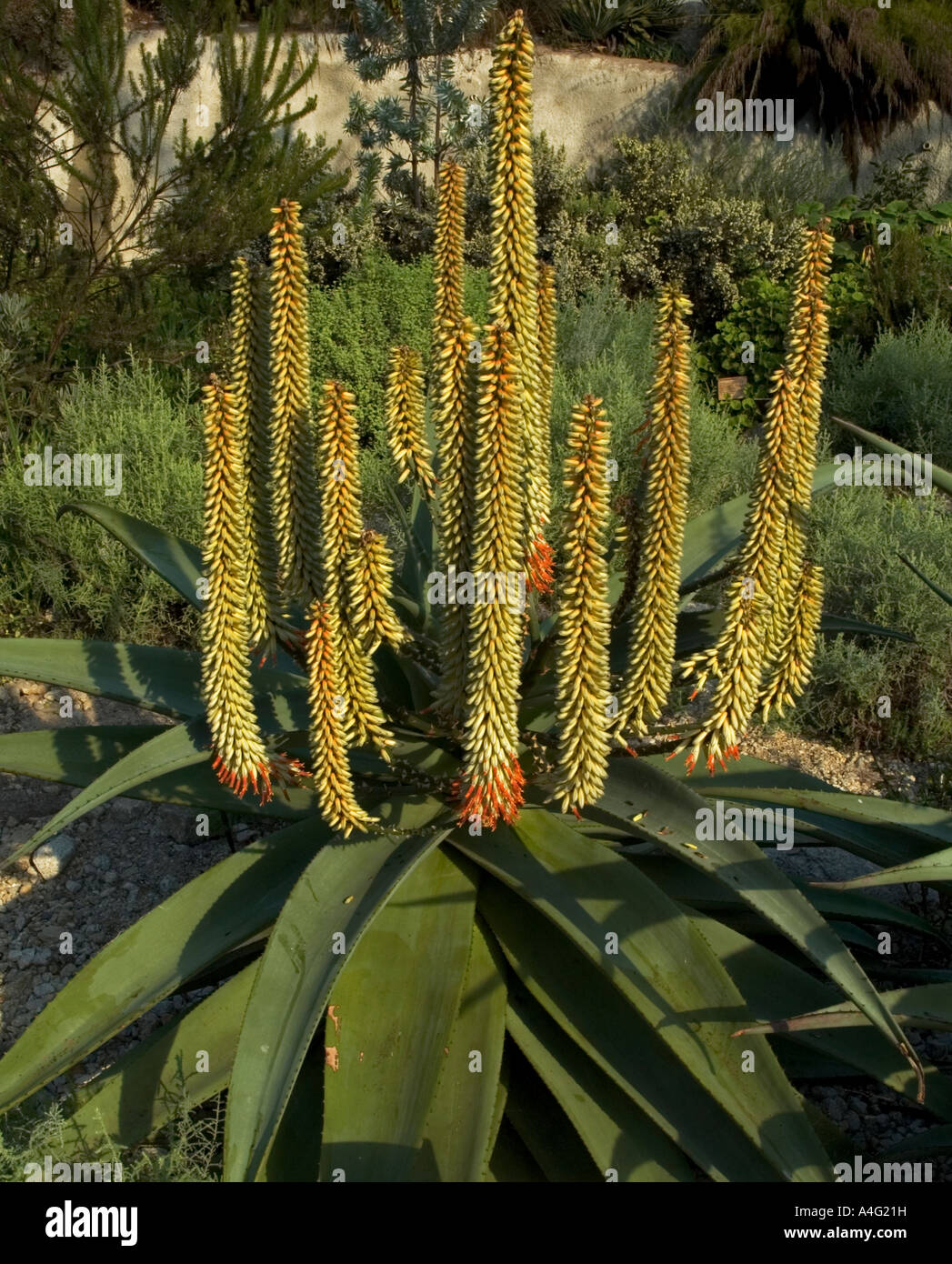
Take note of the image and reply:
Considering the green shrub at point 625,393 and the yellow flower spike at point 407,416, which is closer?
the yellow flower spike at point 407,416

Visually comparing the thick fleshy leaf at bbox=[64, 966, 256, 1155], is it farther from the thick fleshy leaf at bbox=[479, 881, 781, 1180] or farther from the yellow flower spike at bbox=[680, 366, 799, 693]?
the yellow flower spike at bbox=[680, 366, 799, 693]

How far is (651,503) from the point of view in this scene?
2383mm

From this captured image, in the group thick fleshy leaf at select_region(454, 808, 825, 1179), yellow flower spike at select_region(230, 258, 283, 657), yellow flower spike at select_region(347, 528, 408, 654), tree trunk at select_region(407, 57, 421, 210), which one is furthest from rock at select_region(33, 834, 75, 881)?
tree trunk at select_region(407, 57, 421, 210)

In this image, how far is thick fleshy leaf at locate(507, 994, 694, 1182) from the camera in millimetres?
2568

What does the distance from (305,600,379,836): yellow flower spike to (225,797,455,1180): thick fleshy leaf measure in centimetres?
10

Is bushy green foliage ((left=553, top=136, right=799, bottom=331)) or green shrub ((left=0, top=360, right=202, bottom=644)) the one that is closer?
green shrub ((left=0, top=360, right=202, bottom=644))

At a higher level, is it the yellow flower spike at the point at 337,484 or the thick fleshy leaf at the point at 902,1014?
the yellow flower spike at the point at 337,484

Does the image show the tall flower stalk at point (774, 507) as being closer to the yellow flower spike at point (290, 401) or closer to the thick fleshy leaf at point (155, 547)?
the yellow flower spike at point (290, 401)

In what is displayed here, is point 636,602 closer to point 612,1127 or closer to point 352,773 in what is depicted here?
point 352,773

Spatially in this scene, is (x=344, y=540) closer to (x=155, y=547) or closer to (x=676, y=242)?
(x=155, y=547)

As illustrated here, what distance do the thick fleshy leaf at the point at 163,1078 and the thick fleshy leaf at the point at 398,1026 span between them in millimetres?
310

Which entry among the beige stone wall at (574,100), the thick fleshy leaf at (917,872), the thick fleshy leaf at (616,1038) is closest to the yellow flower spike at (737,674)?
the thick fleshy leaf at (917,872)

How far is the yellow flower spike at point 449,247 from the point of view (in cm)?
257

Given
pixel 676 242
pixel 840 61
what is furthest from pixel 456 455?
pixel 840 61
